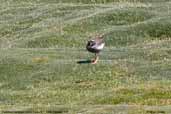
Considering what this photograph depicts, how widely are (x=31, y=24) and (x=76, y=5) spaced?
9.78m

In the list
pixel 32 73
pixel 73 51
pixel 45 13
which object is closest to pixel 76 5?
pixel 45 13

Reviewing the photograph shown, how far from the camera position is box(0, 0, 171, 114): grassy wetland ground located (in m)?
38.9

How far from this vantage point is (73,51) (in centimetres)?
5691

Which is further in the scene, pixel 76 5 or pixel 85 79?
pixel 76 5

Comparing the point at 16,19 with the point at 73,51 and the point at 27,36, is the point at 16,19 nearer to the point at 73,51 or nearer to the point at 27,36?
the point at 27,36

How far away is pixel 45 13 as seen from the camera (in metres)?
85.3

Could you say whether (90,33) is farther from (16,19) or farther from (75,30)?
(16,19)

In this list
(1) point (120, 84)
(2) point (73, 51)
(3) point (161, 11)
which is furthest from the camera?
(3) point (161, 11)

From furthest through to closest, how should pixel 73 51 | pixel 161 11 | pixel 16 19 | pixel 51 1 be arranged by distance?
pixel 51 1 → pixel 16 19 → pixel 161 11 → pixel 73 51

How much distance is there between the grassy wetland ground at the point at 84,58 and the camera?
128 ft

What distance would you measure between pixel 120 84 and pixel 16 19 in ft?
137

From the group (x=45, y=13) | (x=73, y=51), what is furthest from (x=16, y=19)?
(x=73, y=51)

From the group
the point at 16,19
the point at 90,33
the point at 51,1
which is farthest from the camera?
the point at 51,1

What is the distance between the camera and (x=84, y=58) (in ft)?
173
